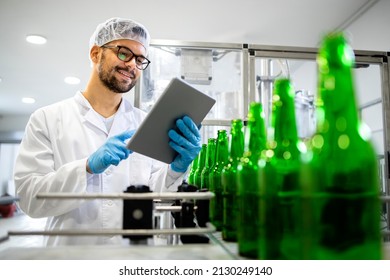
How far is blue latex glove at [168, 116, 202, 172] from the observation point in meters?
0.83

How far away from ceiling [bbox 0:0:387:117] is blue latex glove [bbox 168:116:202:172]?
145 cm

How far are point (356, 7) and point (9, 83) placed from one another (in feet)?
13.1

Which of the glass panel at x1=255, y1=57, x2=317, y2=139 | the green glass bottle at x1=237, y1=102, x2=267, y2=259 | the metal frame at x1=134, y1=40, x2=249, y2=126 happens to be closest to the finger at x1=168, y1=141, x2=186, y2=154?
the green glass bottle at x1=237, y1=102, x2=267, y2=259

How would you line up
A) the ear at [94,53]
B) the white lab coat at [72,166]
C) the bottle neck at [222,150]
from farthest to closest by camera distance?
the ear at [94,53]
the white lab coat at [72,166]
the bottle neck at [222,150]

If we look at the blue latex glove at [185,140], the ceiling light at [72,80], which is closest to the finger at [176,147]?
the blue latex glove at [185,140]

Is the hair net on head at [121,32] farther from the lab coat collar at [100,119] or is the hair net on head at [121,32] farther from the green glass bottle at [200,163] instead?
the green glass bottle at [200,163]

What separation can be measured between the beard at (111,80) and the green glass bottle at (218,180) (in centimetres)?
60

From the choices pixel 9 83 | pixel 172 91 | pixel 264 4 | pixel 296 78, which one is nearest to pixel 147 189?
pixel 172 91

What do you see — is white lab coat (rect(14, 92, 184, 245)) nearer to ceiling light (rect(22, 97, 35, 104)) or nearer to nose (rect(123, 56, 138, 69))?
nose (rect(123, 56, 138, 69))

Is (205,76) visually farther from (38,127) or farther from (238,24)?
(238,24)

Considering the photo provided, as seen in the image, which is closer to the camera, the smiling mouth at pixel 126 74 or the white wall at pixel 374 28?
the smiling mouth at pixel 126 74

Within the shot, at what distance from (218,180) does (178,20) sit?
189 cm

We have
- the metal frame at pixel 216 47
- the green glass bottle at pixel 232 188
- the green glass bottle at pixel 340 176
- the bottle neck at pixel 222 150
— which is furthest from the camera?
the metal frame at pixel 216 47

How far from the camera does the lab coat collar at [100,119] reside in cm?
127
